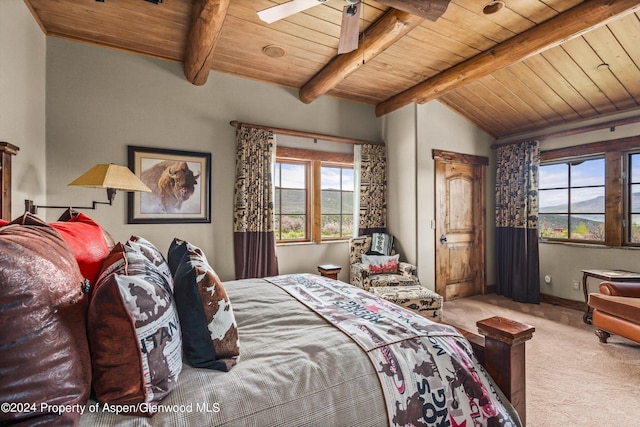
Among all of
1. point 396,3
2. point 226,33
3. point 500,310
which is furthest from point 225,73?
point 500,310

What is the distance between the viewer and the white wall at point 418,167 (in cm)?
402

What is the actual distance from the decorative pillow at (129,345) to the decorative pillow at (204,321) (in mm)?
132

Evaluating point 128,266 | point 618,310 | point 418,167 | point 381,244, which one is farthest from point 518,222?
point 128,266

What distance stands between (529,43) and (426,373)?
305 centimetres

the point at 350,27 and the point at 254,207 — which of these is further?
the point at 254,207

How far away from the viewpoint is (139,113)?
3086mm

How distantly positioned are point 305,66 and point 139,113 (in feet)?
5.99

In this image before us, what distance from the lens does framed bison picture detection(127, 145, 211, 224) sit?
10.1 ft

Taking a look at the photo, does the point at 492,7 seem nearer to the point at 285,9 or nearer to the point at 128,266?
the point at 285,9

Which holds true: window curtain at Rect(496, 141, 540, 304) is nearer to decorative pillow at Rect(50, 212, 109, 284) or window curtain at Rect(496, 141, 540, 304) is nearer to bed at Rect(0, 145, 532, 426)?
bed at Rect(0, 145, 532, 426)

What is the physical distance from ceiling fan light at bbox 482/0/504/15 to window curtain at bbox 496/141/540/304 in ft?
8.06

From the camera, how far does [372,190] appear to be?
4.36 meters

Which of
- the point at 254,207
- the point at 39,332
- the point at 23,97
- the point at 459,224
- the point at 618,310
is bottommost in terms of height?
the point at 618,310

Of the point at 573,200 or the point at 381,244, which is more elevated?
the point at 573,200
